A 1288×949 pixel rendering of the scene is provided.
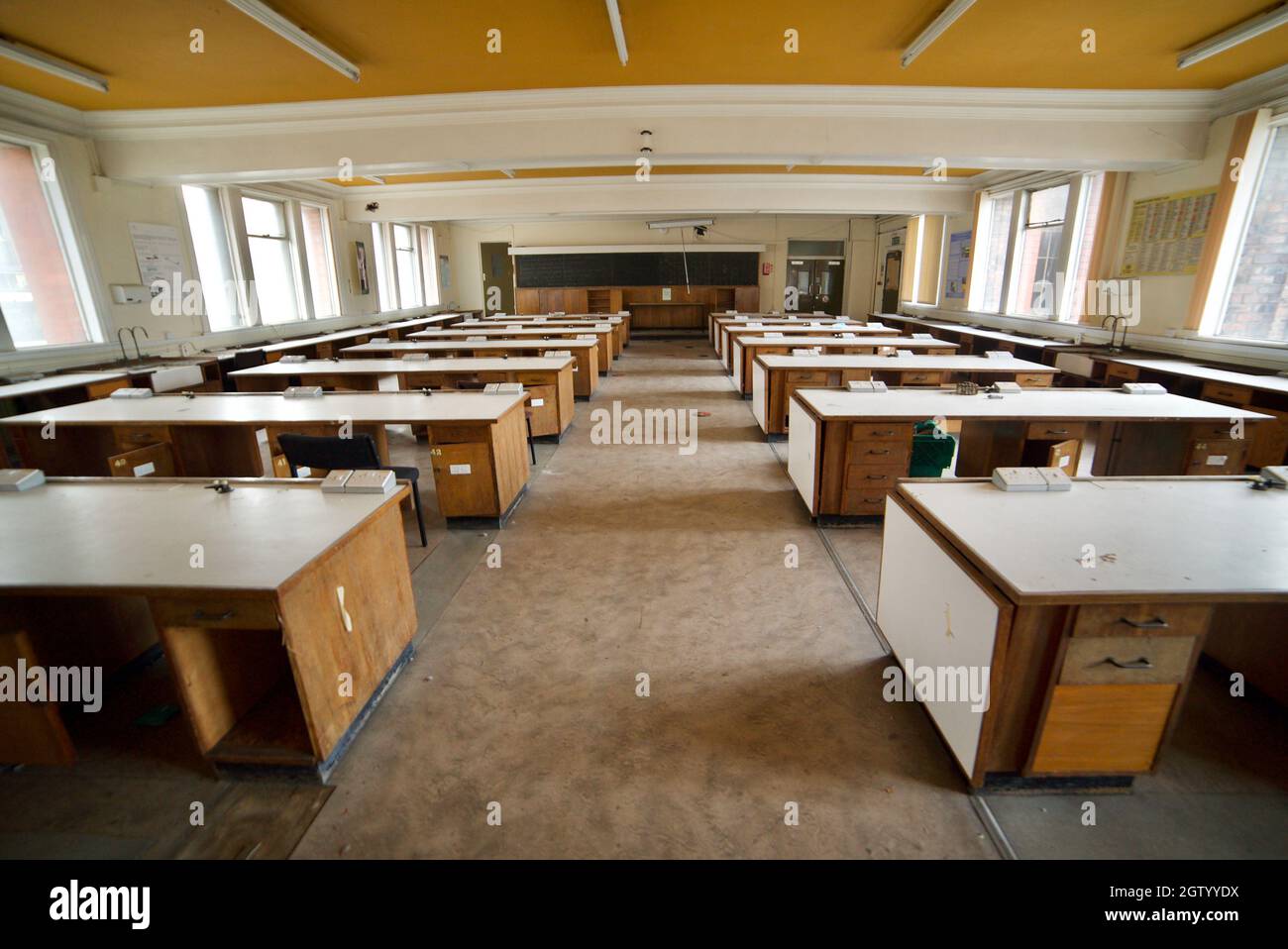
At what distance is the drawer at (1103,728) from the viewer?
1.51 m

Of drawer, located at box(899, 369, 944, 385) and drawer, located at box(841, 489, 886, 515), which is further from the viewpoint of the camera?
drawer, located at box(899, 369, 944, 385)

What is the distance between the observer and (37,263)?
16.8ft

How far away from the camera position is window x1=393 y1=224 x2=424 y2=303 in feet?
40.9

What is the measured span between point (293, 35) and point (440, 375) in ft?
8.05

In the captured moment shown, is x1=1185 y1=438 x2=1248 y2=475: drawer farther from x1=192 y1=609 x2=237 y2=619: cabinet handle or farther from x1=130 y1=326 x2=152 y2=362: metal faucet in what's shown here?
x1=130 y1=326 x2=152 y2=362: metal faucet

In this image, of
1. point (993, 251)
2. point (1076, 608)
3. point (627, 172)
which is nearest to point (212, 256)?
point (627, 172)

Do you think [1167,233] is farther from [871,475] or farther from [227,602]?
[227,602]

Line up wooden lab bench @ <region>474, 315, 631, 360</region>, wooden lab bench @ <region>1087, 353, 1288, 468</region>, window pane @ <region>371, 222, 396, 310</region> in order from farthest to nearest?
window pane @ <region>371, 222, 396, 310</region> < wooden lab bench @ <region>474, 315, 631, 360</region> < wooden lab bench @ <region>1087, 353, 1288, 468</region>

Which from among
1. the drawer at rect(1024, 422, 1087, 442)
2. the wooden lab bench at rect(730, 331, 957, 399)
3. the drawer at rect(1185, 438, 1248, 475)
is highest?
the wooden lab bench at rect(730, 331, 957, 399)

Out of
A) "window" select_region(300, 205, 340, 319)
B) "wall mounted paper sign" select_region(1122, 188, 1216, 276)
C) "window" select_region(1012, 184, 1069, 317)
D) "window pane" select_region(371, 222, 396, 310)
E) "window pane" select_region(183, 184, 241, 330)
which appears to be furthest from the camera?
"window pane" select_region(371, 222, 396, 310)

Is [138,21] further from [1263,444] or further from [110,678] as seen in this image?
[1263,444]

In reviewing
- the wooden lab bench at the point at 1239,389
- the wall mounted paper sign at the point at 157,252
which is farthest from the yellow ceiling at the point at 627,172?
the wooden lab bench at the point at 1239,389

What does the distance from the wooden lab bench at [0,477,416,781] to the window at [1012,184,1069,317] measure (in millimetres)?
8669

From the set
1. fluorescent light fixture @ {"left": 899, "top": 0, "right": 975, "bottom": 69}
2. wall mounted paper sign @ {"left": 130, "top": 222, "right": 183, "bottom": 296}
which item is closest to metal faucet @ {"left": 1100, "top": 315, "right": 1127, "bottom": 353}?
fluorescent light fixture @ {"left": 899, "top": 0, "right": 975, "bottom": 69}
